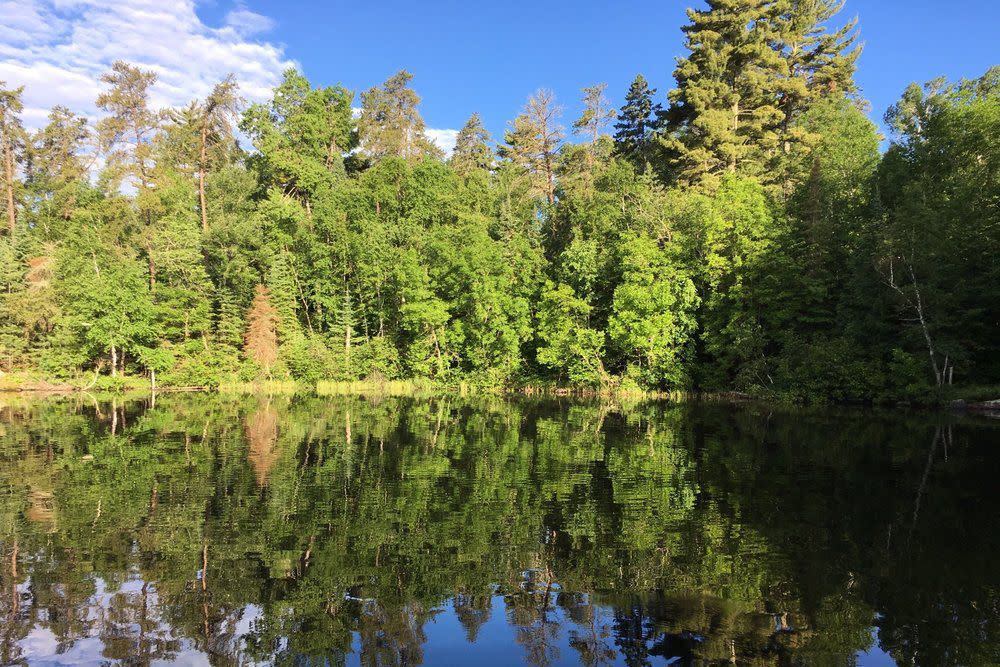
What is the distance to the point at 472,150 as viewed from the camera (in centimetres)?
6419

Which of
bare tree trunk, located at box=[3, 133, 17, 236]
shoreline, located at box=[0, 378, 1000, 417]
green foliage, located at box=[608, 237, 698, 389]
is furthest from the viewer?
bare tree trunk, located at box=[3, 133, 17, 236]

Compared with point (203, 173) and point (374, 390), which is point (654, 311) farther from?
point (203, 173)

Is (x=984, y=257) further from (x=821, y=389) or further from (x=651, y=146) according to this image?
(x=651, y=146)

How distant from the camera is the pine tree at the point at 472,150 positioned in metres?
59.8

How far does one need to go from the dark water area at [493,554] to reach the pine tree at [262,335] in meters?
21.9

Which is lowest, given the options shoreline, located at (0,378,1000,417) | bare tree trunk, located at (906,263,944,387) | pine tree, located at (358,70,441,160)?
shoreline, located at (0,378,1000,417)

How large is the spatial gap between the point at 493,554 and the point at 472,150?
59.5 meters

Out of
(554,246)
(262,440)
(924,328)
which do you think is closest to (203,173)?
(554,246)

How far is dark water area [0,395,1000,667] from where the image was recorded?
22.4 ft

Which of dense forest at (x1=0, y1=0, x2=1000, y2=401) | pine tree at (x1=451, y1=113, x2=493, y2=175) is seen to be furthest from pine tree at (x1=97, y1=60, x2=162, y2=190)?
pine tree at (x1=451, y1=113, x2=493, y2=175)

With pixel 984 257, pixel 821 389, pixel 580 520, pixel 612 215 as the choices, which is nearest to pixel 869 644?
pixel 580 520

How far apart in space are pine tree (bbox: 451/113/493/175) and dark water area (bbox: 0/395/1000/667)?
44.7 m

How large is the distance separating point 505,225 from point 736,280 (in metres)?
17.1

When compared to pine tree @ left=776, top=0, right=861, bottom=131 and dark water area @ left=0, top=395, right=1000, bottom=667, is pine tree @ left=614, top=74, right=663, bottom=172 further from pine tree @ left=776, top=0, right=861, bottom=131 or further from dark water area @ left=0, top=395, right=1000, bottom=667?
dark water area @ left=0, top=395, right=1000, bottom=667
